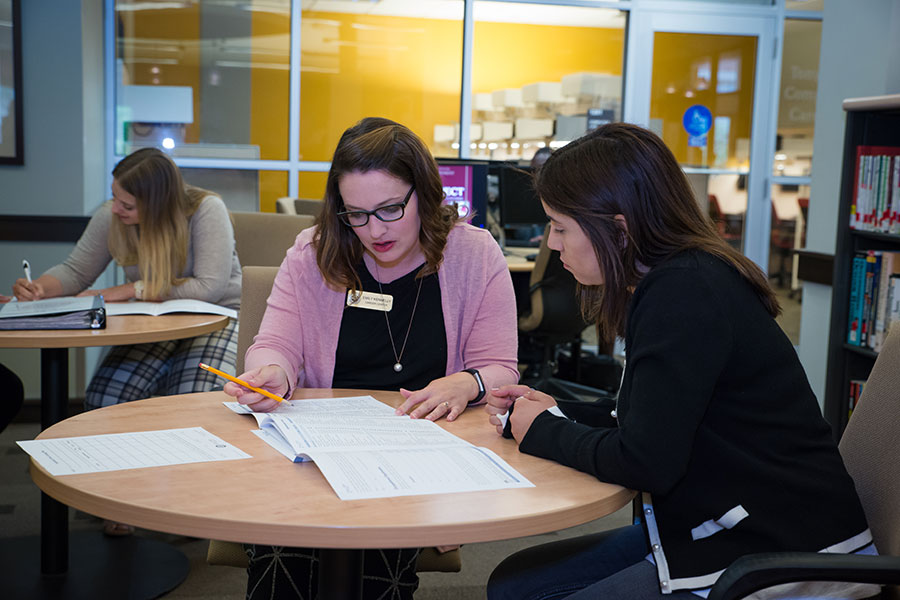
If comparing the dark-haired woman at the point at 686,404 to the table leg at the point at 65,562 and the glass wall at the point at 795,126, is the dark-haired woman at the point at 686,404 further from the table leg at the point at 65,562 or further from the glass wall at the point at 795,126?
the glass wall at the point at 795,126

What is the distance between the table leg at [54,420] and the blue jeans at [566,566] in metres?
1.60

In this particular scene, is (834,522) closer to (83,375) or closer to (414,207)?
(414,207)

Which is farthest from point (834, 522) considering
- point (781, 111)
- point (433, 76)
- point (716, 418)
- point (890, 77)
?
point (781, 111)

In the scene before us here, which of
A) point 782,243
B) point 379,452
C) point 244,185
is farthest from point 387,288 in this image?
point 782,243

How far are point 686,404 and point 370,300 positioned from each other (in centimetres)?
89

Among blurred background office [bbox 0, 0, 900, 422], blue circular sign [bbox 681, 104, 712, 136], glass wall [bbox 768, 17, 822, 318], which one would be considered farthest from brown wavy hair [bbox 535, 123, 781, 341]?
glass wall [bbox 768, 17, 822, 318]

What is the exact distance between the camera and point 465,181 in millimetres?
4066

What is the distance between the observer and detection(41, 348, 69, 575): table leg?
2.52 meters

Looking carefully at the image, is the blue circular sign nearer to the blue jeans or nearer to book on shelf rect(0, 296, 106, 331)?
book on shelf rect(0, 296, 106, 331)

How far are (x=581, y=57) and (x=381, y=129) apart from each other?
4.86 m

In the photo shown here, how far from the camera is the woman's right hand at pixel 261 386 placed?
1.55m

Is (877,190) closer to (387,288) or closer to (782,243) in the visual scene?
(387,288)

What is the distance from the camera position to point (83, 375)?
4246 mm

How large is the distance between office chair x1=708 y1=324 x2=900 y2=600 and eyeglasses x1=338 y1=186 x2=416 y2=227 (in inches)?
36.7
